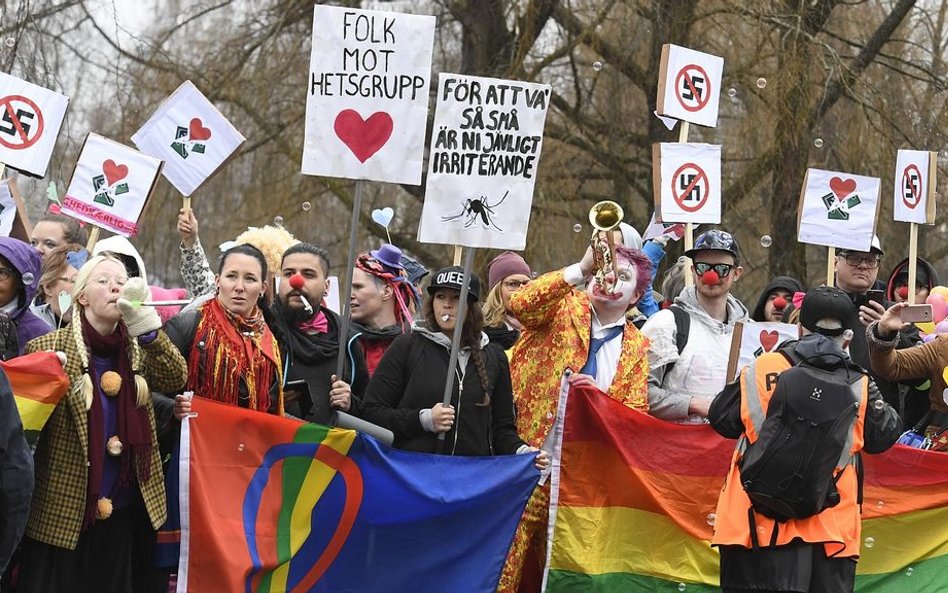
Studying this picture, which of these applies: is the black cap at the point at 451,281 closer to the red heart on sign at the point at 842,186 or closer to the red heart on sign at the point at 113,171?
the red heart on sign at the point at 113,171

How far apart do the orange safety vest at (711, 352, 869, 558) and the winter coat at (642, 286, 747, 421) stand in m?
1.02

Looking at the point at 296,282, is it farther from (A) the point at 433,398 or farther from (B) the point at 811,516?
(B) the point at 811,516

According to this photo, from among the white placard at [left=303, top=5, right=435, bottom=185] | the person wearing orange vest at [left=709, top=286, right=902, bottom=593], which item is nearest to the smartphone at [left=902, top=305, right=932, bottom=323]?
the person wearing orange vest at [left=709, top=286, right=902, bottom=593]

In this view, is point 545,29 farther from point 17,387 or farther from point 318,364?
point 17,387

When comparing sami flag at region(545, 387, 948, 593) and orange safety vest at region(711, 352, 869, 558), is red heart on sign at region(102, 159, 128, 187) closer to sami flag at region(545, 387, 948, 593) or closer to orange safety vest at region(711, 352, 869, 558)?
sami flag at region(545, 387, 948, 593)

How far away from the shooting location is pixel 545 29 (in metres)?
14.2

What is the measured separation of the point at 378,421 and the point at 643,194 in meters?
7.15

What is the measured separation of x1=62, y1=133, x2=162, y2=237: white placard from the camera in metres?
7.80

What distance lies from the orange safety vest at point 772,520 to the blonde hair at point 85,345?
234 centimetres

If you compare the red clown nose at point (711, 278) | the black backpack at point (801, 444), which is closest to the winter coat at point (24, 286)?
the black backpack at point (801, 444)

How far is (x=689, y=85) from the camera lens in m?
8.84

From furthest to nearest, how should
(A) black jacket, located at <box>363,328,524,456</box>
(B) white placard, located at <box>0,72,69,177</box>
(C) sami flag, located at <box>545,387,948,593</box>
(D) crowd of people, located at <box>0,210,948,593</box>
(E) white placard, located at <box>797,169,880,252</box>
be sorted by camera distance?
(E) white placard, located at <box>797,169,880,252</box> → (B) white placard, located at <box>0,72,69,177</box> → (C) sami flag, located at <box>545,387,948,593</box> → (A) black jacket, located at <box>363,328,524,456</box> → (D) crowd of people, located at <box>0,210,948,593</box>

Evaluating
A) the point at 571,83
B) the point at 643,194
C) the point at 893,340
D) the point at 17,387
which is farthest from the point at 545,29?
the point at 17,387

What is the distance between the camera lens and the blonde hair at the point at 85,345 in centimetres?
567
